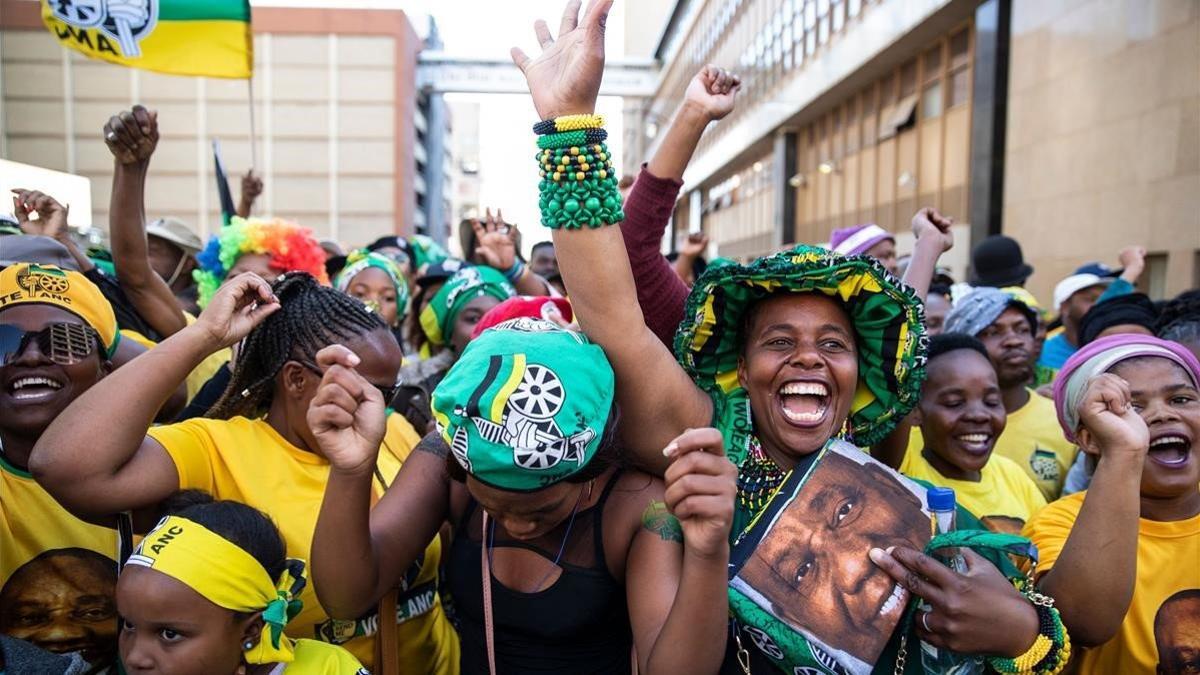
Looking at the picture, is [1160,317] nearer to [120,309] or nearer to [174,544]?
[174,544]

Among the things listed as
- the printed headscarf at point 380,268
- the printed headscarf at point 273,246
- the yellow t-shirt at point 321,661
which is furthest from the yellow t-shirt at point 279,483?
the printed headscarf at point 380,268

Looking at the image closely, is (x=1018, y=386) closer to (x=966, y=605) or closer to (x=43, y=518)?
(x=966, y=605)

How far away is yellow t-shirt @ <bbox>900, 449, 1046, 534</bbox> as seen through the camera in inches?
108

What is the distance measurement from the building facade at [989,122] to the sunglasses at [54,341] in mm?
9893

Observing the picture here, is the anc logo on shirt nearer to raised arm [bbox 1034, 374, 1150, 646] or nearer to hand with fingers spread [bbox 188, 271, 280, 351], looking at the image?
A: raised arm [bbox 1034, 374, 1150, 646]

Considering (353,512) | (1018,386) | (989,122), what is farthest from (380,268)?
(989,122)

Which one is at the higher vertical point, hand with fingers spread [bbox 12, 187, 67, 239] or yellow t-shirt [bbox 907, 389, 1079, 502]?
hand with fingers spread [bbox 12, 187, 67, 239]

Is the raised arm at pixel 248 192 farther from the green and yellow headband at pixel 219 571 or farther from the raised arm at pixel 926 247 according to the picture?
the raised arm at pixel 926 247

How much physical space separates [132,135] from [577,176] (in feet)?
6.43

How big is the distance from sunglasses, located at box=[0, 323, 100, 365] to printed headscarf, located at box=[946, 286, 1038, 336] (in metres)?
3.55

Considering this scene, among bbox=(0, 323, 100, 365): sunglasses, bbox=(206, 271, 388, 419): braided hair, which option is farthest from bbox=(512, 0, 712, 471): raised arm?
bbox=(0, 323, 100, 365): sunglasses

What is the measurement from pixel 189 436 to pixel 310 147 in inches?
1376

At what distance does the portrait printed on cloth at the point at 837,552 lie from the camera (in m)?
1.65

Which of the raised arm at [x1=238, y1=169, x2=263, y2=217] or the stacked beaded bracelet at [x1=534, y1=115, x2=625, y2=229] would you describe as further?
the raised arm at [x1=238, y1=169, x2=263, y2=217]
